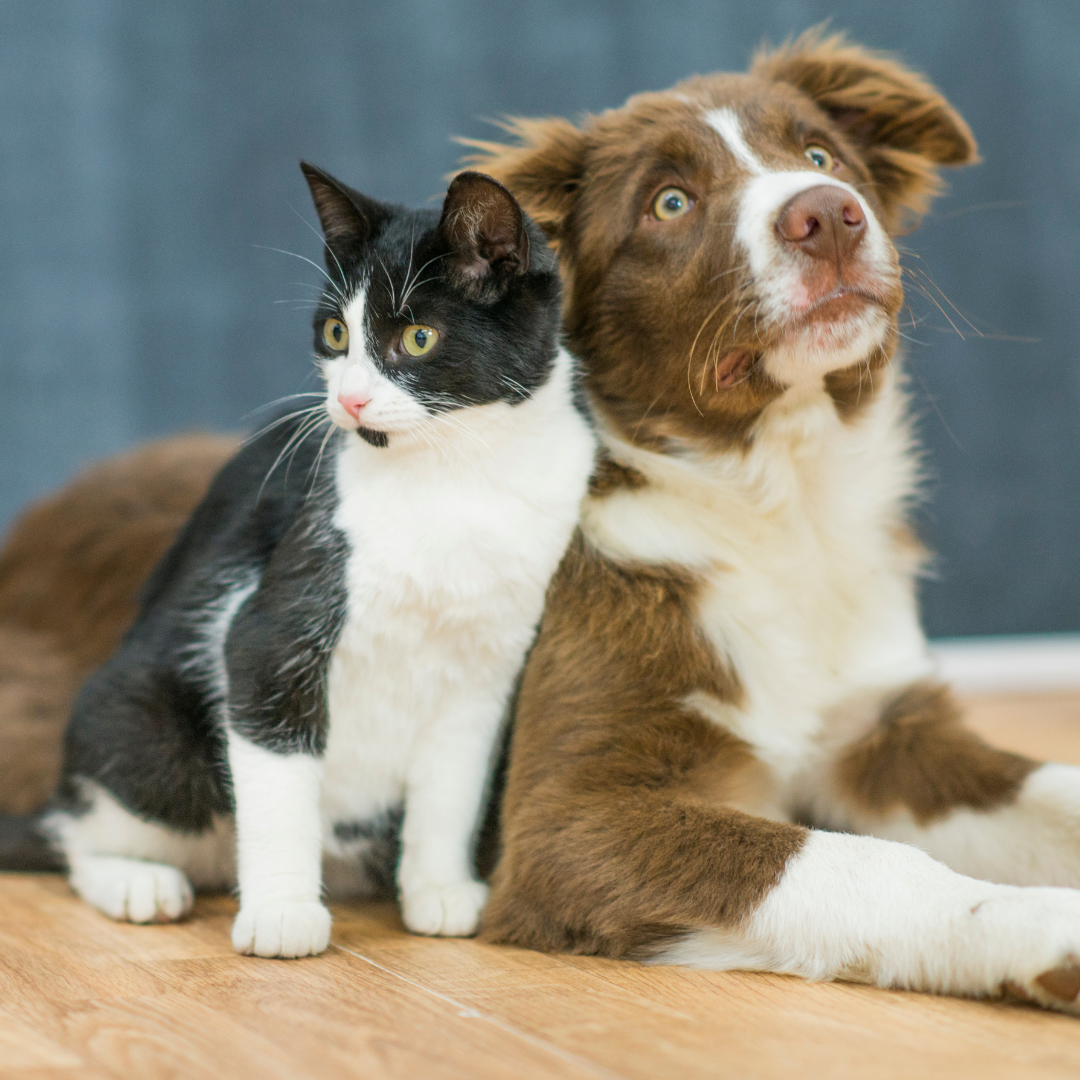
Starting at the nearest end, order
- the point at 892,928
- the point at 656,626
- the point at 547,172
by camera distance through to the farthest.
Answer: the point at 892,928
the point at 656,626
the point at 547,172

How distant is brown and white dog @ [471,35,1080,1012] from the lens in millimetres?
1379

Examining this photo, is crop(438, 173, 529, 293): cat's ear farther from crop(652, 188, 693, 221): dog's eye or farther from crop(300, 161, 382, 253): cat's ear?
crop(652, 188, 693, 221): dog's eye

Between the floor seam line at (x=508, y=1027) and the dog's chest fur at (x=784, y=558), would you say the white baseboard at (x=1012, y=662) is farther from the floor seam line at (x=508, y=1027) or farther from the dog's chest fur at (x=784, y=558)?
the floor seam line at (x=508, y=1027)

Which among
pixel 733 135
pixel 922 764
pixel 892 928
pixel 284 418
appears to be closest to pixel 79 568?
pixel 284 418

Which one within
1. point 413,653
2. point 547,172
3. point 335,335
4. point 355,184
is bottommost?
point 413,653

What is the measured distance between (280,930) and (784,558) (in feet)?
2.67

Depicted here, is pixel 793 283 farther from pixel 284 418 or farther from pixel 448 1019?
pixel 448 1019

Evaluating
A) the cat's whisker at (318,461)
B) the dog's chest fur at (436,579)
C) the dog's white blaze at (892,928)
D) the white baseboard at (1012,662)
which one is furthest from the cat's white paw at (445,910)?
the white baseboard at (1012,662)

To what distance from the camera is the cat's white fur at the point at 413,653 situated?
1413mm

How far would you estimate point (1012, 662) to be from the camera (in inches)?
147

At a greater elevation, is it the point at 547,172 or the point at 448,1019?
the point at 547,172

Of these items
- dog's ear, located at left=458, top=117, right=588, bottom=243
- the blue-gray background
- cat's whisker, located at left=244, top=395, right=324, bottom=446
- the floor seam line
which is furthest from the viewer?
the blue-gray background

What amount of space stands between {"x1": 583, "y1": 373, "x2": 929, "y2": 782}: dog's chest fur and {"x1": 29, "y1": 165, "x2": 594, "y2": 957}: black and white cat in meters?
0.15

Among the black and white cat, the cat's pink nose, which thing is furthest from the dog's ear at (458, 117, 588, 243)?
the cat's pink nose
